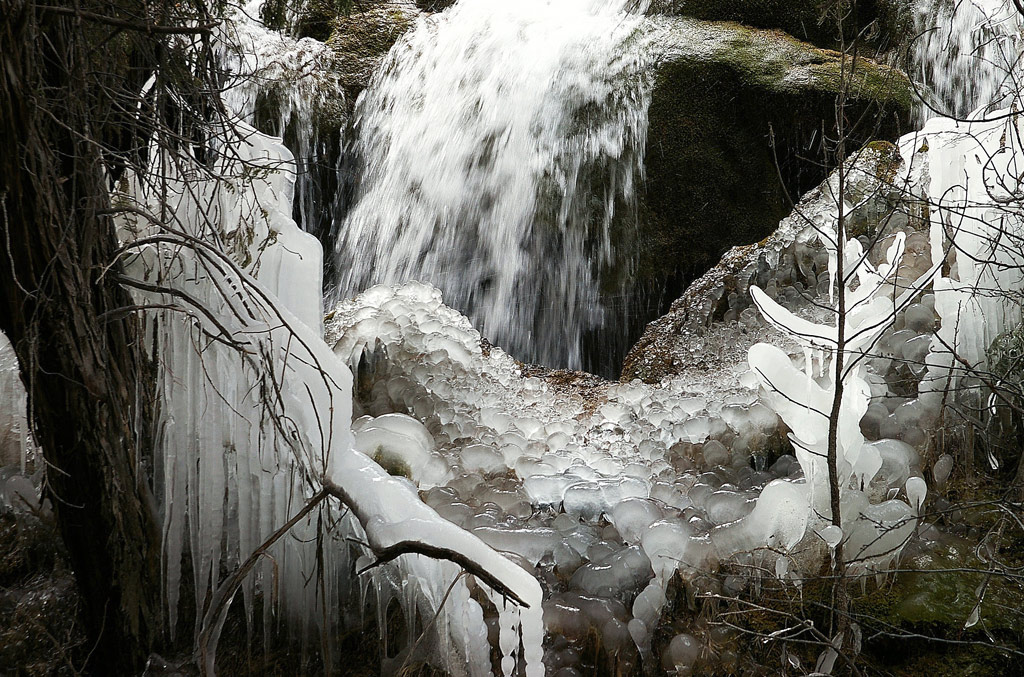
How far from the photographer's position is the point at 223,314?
2.30 metres

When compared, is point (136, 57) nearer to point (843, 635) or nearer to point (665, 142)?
point (843, 635)

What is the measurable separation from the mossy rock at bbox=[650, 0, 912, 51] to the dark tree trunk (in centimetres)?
556

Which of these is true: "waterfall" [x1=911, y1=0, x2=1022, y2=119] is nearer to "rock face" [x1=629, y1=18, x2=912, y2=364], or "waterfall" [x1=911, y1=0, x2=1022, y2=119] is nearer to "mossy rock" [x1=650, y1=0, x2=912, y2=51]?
"mossy rock" [x1=650, y1=0, x2=912, y2=51]

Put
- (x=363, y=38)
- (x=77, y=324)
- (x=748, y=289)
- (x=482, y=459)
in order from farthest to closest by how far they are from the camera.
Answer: (x=363, y=38) → (x=748, y=289) → (x=482, y=459) → (x=77, y=324)

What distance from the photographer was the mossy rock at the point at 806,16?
6234 millimetres

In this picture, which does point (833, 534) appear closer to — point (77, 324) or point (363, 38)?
point (77, 324)

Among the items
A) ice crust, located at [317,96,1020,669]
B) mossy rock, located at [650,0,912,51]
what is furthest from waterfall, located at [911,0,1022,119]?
ice crust, located at [317,96,1020,669]

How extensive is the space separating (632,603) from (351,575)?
0.94 m

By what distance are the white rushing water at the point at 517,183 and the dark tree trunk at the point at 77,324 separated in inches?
155

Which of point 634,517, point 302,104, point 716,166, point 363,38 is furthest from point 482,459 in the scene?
point 363,38

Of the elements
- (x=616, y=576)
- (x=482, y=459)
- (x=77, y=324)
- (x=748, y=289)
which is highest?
(x=77, y=324)

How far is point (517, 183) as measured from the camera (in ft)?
A: 20.1

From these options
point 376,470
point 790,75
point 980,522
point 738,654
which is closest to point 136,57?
point 376,470

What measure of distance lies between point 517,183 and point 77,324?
4553mm
